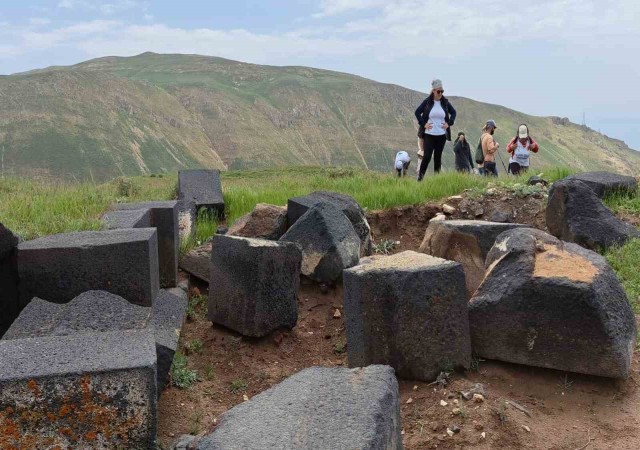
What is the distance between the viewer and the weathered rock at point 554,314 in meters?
4.13

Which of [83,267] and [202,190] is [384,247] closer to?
[202,190]

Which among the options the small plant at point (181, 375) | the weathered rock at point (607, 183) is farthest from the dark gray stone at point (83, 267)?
the weathered rock at point (607, 183)

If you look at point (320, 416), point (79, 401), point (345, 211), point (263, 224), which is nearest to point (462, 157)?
point (345, 211)

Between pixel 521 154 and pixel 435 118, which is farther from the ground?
pixel 435 118

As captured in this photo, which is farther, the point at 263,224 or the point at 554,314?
the point at 263,224

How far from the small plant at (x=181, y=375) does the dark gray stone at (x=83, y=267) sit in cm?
61

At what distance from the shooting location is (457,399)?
400 cm

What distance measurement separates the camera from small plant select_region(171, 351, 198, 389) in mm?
4609

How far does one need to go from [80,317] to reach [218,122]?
9213cm

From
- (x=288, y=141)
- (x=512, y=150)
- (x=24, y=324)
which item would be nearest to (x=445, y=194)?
(x=512, y=150)

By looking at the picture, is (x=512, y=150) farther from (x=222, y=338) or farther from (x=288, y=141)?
(x=288, y=141)

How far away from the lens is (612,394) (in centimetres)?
419

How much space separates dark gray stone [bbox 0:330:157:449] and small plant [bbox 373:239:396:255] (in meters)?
4.96

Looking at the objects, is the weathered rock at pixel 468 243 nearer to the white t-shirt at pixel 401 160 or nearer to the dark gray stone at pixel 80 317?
the dark gray stone at pixel 80 317
